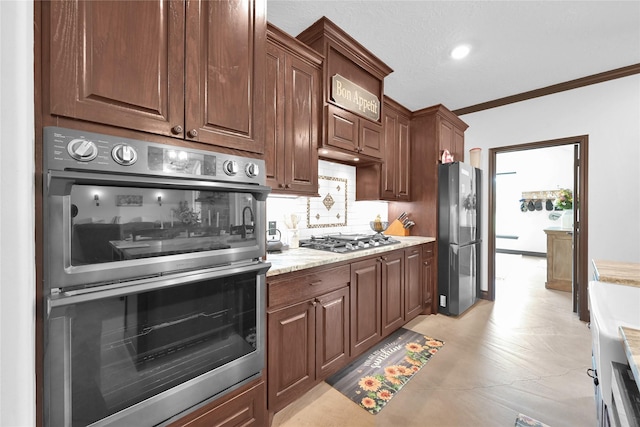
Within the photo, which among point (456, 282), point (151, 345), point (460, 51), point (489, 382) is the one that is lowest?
point (489, 382)

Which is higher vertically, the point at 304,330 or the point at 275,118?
the point at 275,118

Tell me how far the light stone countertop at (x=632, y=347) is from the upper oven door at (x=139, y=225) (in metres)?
1.24

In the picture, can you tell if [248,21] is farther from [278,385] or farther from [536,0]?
[536,0]

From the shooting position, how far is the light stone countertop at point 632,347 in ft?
1.73

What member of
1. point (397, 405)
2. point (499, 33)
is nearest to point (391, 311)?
point (397, 405)

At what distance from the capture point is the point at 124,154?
2.95ft

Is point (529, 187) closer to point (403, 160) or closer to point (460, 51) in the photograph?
point (403, 160)

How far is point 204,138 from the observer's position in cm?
113

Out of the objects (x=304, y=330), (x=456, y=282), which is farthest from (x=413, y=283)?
(x=304, y=330)

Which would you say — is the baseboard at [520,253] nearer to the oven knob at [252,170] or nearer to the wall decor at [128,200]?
the oven knob at [252,170]

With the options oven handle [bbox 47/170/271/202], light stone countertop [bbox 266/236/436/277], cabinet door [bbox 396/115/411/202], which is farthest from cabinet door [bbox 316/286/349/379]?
cabinet door [bbox 396/115/411/202]

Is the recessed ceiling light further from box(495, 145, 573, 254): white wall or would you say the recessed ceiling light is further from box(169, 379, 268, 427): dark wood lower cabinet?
box(495, 145, 573, 254): white wall

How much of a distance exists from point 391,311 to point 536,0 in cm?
274

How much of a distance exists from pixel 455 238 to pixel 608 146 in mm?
1948
